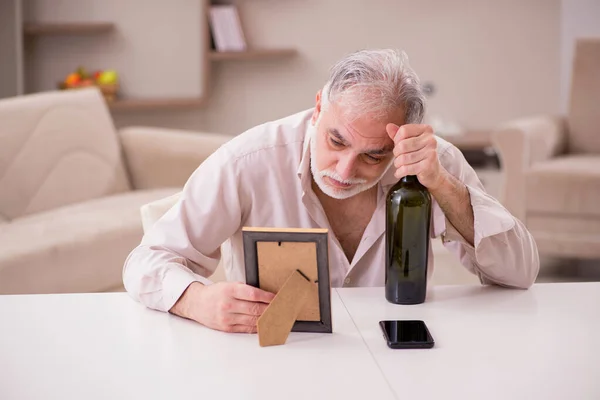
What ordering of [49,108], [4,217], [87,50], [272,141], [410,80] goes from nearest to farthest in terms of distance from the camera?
[410,80], [272,141], [4,217], [49,108], [87,50]

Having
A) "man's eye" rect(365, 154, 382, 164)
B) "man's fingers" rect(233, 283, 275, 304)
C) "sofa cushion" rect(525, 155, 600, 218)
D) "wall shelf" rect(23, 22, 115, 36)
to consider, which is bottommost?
"sofa cushion" rect(525, 155, 600, 218)

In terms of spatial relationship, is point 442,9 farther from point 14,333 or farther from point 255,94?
point 14,333

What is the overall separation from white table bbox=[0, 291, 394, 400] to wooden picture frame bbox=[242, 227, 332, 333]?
1.3 inches

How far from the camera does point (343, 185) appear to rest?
1676mm

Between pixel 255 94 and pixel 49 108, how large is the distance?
2.00m

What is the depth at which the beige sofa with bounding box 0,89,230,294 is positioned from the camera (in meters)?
2.83

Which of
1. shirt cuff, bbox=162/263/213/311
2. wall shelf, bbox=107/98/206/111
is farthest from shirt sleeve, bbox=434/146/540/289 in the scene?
wall shelf, bbox=107/98/206/111

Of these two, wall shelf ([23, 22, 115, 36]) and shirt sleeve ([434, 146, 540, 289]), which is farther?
wall shelf ([23, 22, 115, 36])

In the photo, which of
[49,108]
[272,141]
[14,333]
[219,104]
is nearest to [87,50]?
[219,104]

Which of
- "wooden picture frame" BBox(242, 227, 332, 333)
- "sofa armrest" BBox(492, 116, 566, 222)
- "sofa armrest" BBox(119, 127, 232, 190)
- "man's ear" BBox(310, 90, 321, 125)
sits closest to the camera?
"wooden picture frame" BBox(242, 227, 332, 333)

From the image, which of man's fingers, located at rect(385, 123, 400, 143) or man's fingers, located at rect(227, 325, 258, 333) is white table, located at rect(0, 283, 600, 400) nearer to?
man's fingers, located at rect(227, 325, 258, 333)

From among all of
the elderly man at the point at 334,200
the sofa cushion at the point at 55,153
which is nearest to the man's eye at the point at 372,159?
the elderly man at the point at 334,200

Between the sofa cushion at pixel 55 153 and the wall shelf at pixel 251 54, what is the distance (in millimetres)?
1377

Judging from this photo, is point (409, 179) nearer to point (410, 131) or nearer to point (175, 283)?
point (410, 131)
